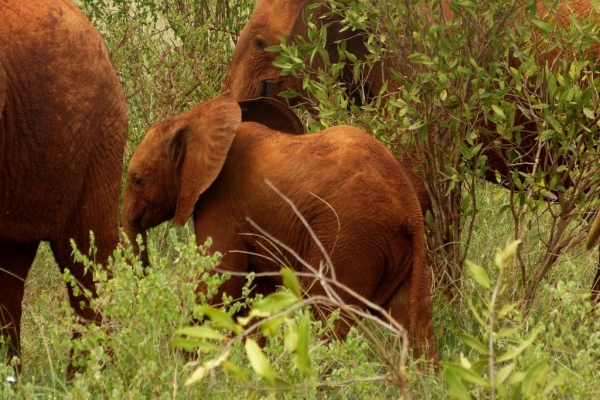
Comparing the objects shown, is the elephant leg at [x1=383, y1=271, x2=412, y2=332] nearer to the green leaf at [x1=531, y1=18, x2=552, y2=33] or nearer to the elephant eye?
the green leaf at [x1=531, y1=18, x2=552, y2=33]

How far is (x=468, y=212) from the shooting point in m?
5.00

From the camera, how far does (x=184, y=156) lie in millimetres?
4961

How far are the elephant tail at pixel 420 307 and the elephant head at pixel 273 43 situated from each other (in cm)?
135

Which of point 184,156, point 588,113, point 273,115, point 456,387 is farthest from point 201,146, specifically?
point 456,387

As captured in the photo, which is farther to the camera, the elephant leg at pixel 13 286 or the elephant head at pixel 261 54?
the elephant head at pixel 261 54

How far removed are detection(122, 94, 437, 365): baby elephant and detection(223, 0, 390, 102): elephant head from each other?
2.45 feet

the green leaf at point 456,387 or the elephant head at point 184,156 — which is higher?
the green leaf at point 456,387

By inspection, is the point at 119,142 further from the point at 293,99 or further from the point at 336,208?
the point at 293,99

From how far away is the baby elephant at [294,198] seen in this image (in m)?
4.37

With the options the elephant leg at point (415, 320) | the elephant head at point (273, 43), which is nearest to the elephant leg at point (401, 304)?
the elephant leg at point (415, 320)

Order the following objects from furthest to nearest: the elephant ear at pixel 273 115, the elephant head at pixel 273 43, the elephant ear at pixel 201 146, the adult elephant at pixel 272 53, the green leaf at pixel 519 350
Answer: the elephant head at pixel 273 43 < the adult elephant at pixel 272 53 < the elephant ear at pixel 273 115 < the elephant ear at pixel 201 146 < the green leaf at pixel 519 350

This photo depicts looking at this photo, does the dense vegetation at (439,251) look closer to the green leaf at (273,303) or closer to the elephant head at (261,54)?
the elephant head at (261,54)

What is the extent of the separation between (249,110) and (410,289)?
101 centimetres

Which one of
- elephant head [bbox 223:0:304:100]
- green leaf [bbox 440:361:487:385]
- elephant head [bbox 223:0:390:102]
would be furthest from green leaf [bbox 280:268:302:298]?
elephant head [bbox 223:0:304:100]
